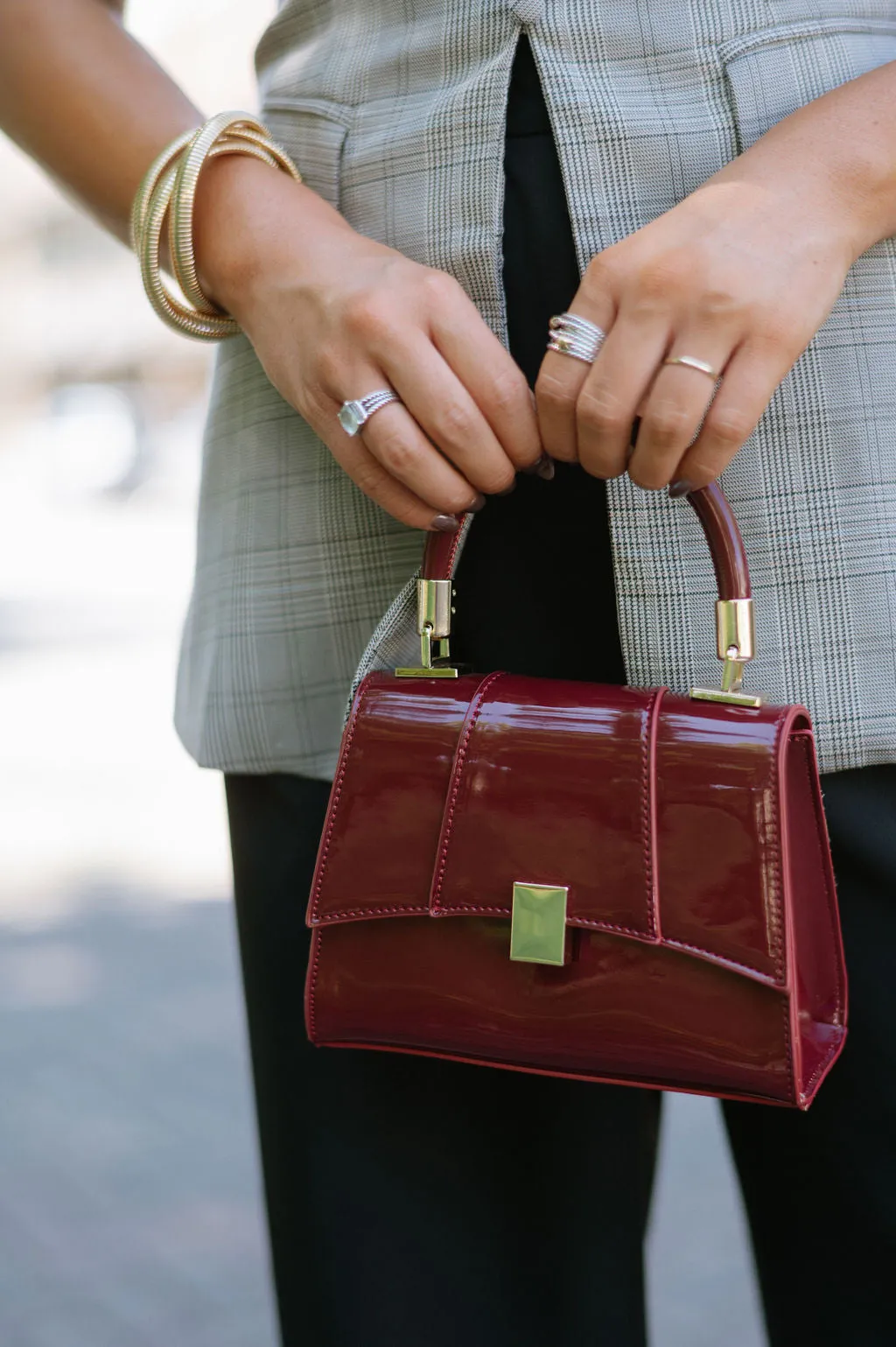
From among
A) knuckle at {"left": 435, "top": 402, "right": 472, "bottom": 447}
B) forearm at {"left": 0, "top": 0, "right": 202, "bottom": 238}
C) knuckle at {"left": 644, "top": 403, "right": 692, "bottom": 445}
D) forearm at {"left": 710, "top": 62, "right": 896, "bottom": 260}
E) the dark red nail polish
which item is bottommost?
the dark red nail polish

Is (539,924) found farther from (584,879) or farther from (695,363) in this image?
(695,363)

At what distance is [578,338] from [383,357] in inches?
4.1

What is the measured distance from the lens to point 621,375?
639mm

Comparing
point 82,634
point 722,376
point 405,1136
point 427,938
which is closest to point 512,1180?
point 405,1136

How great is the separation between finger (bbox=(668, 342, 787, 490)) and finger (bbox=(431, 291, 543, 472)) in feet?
0.32

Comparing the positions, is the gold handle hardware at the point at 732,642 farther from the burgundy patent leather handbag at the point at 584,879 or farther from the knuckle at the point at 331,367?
the knuckle at the point at 331,367

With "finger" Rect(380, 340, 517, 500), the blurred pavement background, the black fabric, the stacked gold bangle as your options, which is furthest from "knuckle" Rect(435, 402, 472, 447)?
the blurred pavement background

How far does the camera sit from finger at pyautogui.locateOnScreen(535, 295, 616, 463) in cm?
65

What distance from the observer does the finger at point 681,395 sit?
0.64 metres

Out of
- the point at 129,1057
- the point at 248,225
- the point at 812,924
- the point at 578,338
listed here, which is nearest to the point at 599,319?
the point at 578,338

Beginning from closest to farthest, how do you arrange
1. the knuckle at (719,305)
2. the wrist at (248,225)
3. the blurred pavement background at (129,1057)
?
the knuckle at (719,305)
the wrist at (248,225)
the blurred pavement background at (129,1057)

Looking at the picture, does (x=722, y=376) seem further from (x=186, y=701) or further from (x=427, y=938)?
(x=186, y=701)

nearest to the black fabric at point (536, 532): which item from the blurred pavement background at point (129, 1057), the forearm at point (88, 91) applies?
the forearm at point (88, 91)

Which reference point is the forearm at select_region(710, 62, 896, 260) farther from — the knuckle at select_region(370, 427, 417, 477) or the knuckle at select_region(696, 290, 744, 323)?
the knuckle at select_region(370, 427, 417, 477)
